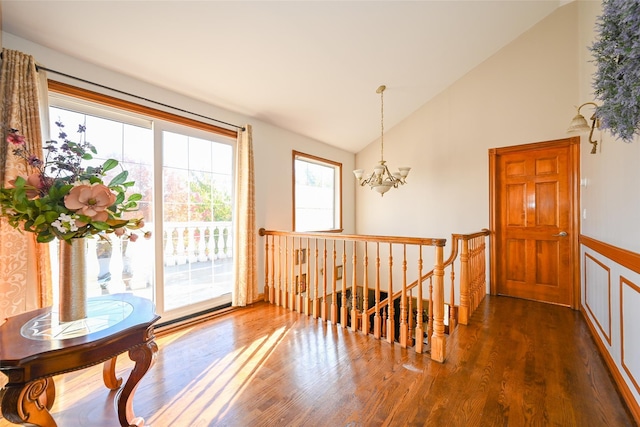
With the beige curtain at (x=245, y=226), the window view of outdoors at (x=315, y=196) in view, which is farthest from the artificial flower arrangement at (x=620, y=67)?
the window view of outdoors at (x=315, y=196)

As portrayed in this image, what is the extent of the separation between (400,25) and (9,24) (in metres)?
3.14

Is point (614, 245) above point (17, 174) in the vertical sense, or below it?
below

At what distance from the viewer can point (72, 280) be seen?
1.22m

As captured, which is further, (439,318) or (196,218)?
(196,218)

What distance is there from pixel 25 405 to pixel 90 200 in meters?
0.80

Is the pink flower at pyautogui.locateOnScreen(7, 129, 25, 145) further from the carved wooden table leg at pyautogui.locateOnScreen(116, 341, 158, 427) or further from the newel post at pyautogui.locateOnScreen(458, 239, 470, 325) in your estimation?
the newel post at pyautogui.locateOnScreen(458, 239, 470, 325)

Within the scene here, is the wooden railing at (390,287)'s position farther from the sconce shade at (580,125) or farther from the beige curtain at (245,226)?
the sconce shade at (580,125)

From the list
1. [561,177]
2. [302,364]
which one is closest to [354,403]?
[302,364]

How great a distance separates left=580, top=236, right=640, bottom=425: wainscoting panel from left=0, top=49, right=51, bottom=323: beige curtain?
12.0ft

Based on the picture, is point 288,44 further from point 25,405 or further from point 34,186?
point 25,405

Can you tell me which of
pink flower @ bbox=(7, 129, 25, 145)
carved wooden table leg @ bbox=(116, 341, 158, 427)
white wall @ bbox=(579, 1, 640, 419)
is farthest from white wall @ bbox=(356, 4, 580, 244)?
carved wooden table leg @ bbox=(116, 341, 158, 427)

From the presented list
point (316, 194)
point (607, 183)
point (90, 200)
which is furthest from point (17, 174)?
point (607, 183)

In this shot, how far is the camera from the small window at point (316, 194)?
4230 millimetres

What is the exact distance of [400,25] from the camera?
274 centimetres
